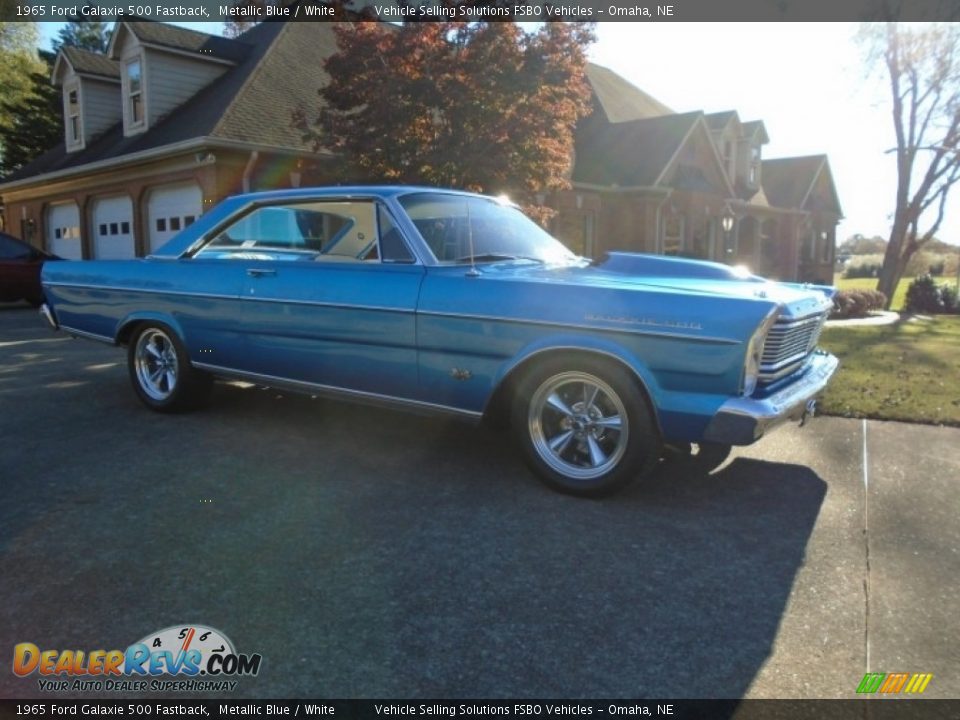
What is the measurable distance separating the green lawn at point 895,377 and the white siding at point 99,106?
61.3ft

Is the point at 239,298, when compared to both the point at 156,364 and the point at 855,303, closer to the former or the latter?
the point at 156,364

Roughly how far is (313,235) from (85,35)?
4693 cm

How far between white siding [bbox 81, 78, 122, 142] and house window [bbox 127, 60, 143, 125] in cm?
277

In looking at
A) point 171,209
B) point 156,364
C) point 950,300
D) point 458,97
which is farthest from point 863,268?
point 156,364

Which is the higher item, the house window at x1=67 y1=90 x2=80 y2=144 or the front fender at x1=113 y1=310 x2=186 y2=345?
the house window at x1=67 y1=90 x2=80 y2=144

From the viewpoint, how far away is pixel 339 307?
437cm

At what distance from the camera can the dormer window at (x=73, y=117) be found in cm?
2005

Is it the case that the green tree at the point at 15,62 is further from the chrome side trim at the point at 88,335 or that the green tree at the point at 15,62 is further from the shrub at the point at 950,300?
the shrub at the point at 950,300

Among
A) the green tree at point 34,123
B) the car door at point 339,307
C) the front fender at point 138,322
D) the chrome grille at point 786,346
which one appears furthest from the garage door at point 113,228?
the chrome grille at point 786,346

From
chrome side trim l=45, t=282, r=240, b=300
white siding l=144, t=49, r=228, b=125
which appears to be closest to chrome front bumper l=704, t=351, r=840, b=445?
chrome side trim l=45, t=282, r=240, b=300

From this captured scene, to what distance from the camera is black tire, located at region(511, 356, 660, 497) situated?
11.8ft

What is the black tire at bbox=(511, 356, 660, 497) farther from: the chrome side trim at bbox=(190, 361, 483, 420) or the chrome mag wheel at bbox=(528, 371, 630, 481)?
the chrome side trim at bbox=(190, 361, 483, 420)

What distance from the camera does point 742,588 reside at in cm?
288

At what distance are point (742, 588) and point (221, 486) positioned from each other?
2.61 metres
